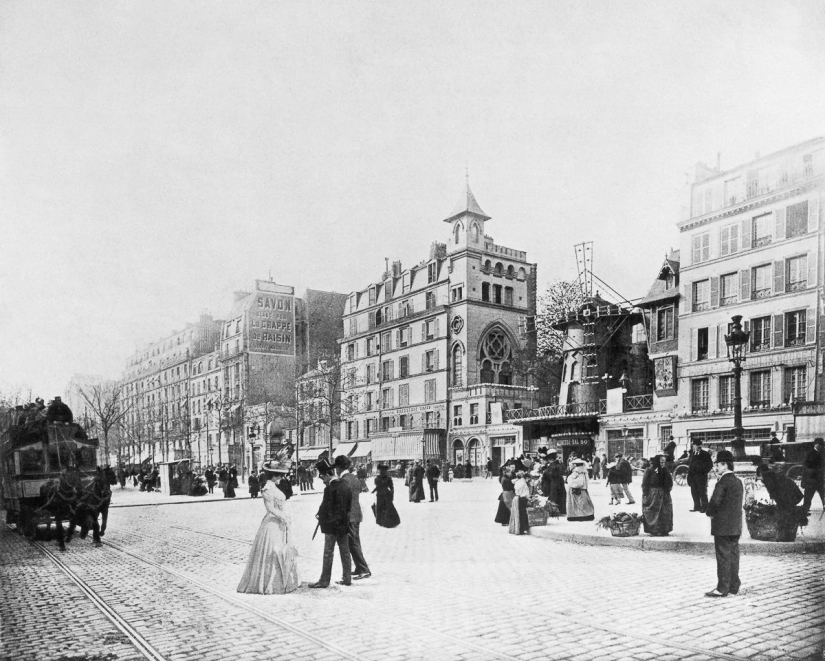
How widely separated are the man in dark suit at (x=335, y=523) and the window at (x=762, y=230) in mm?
4818

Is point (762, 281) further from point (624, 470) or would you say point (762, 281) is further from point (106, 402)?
point (624, 470)

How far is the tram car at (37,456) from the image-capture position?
305 inches

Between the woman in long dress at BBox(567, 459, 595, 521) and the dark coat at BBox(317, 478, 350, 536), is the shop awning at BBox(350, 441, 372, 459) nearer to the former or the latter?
the woman in long dress at BBox(567, 459, 595, 521)

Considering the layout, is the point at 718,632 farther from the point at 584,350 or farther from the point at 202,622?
the point at 584,350

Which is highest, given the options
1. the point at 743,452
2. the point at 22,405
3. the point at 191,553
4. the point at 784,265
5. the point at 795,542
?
the point at 784,265

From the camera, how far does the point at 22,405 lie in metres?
7.20

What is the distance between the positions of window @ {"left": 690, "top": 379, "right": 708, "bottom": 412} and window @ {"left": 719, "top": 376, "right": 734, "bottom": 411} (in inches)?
8.0

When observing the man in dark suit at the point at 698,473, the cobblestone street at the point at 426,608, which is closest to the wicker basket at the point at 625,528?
the cobblestone street at the point at 426,608

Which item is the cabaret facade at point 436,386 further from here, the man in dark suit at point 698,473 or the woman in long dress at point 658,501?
the man in dark suit at point 698,473

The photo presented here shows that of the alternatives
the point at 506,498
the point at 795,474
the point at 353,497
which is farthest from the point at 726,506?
the point at 506,498

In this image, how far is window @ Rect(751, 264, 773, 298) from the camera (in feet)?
21.3

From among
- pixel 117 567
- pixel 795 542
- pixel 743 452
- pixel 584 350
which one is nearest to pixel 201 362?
pixel 117 567

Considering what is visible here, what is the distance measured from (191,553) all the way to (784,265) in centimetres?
837

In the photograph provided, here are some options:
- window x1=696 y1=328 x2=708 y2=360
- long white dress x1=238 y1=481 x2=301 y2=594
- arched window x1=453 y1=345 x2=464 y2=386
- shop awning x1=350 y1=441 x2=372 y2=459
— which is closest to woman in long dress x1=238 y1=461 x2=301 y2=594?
long white dress x1=238 y1=481 x2=301 y2=594
